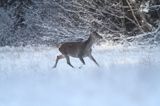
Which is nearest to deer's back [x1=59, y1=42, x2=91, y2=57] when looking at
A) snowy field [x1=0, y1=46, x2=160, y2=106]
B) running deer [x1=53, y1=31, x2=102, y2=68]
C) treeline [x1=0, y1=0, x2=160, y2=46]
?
running deer [x1=53, y1=31, x2=102, y2=68]

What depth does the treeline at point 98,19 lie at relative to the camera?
17.9 m

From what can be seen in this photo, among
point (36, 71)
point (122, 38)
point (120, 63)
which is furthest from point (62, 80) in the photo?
point (122, 38)

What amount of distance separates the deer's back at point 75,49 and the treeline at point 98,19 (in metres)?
4.72

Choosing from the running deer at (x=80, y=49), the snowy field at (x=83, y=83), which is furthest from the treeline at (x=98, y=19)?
the running deer at (x=80, y=49)

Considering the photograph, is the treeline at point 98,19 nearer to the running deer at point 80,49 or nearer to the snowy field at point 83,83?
the snowy field at point 83,83

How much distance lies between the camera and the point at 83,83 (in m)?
9.22

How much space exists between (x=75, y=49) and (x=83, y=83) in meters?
2.98

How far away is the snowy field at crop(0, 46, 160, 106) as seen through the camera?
773 cm

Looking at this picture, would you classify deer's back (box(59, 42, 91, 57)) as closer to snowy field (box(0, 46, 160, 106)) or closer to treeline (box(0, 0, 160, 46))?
snowy field (box(0, 46, 160, 106))

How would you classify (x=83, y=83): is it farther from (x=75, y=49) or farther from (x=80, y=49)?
(x=75, y=49)

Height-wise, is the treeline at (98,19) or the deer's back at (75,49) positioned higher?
the deer's back at (75,49)

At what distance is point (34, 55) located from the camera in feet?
50.1

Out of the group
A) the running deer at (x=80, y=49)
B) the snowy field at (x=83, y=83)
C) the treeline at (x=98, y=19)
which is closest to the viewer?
the snowy field at (x=83, y=83)

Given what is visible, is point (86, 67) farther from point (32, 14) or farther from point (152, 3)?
point (32, 14)
